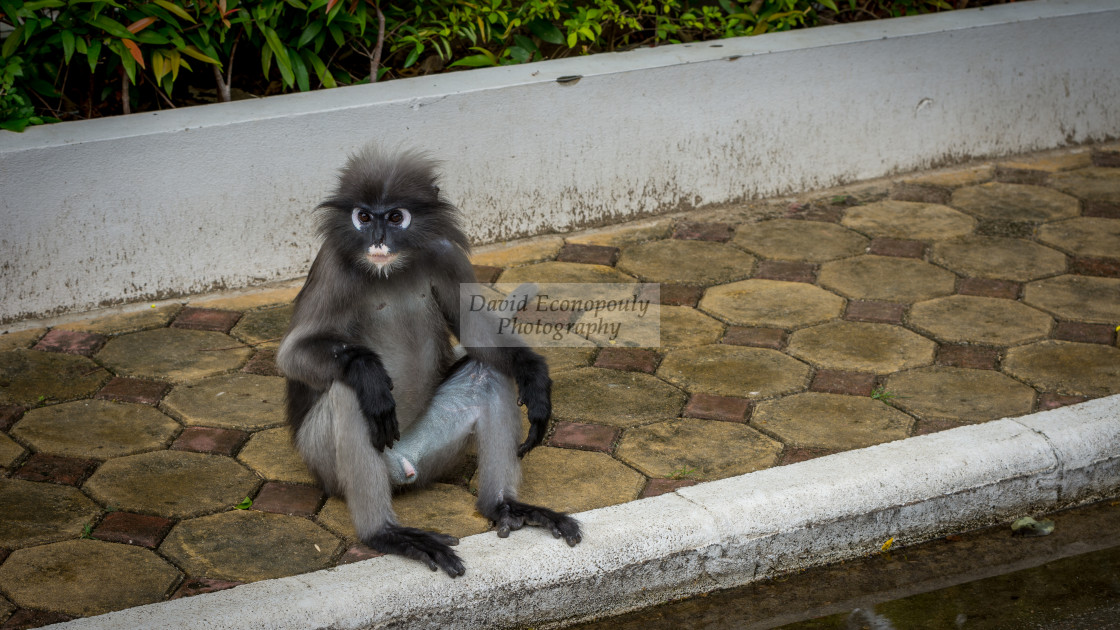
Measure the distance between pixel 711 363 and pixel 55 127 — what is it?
2.87m

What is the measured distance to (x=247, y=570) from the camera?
322cm

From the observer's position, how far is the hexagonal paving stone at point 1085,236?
17.7ft

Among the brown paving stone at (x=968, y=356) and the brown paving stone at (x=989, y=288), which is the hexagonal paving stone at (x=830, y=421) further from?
the brown paving stone at (x=989, y=288)

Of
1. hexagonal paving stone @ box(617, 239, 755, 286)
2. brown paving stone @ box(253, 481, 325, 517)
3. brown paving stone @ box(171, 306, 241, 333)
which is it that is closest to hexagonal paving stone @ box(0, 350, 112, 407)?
brown paving stone @ box(171, 306, 241, 333)

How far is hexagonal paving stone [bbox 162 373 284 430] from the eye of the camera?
4066 mm

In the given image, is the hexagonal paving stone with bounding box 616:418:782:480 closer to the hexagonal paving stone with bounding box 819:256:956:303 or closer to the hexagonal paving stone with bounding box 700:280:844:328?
the hexagonal paving stone with bounding box 700:280:844:328

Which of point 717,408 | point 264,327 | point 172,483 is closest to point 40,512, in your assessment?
point 172,483

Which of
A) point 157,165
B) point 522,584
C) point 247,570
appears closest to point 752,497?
point 522,584

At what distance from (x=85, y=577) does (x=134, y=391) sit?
120 cm

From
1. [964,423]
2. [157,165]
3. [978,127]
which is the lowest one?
[964,423]

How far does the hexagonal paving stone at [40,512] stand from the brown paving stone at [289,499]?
487 mm

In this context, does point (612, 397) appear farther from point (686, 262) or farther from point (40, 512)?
point (40, 512)

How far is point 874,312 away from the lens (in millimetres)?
4812

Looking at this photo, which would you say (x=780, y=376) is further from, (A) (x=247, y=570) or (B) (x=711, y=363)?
(A) (x=247, y=570)
